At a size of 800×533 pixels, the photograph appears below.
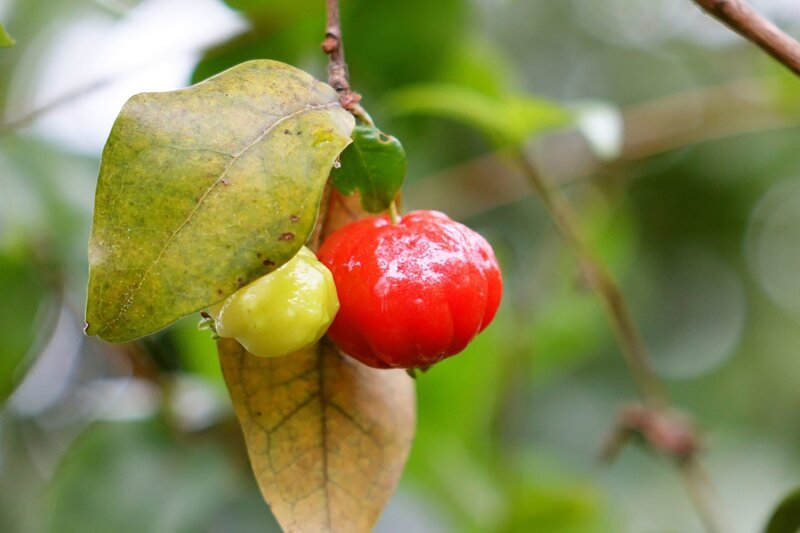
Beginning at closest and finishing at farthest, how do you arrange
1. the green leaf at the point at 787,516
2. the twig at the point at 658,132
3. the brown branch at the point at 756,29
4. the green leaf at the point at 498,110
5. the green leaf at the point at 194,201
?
the green leaf at the point at 194,201, the brown branch at the point at 756,29, the green leaf at the point at 787,516, the green leaf at the point at 498,110, the twig at the point at 658,132

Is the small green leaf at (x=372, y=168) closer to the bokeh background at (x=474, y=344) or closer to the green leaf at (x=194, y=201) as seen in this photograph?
the green leaf at (x=194, y=201)

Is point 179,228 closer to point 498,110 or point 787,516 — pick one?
point 787,516

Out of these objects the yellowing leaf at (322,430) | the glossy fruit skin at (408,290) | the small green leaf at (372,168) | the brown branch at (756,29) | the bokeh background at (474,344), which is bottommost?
the bokeh background at (474,344)

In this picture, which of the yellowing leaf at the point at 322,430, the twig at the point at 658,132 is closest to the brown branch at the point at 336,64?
the yellowing leaf at the point at 322,430

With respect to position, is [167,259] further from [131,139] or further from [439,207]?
[439,207]

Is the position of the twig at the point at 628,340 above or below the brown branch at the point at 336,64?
below

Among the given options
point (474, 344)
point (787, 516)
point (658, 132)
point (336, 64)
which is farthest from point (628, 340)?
point (336, 64)

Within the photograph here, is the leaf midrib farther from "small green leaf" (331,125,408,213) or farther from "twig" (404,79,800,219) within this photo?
"twig" (404,79,800,219)
